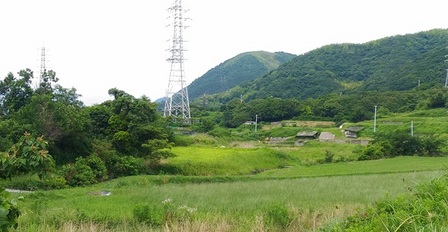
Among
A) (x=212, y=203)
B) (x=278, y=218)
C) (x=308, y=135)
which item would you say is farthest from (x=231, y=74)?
(x=278, y=218)

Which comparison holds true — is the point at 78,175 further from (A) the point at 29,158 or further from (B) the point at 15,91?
(A) the point at 29,158

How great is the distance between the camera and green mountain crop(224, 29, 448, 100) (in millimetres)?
88062

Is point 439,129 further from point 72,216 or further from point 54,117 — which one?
point 72,216

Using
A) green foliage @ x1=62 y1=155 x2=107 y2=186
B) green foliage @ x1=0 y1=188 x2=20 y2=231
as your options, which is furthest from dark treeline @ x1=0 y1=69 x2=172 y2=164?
green foliage @ x1=0 y1=188 x2=20 y2=231

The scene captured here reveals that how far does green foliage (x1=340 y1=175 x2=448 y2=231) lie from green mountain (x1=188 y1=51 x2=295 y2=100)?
15368 centimetres

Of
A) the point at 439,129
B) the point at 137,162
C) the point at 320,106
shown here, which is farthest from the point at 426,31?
the point at 137,162

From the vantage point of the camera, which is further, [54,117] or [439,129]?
[439,129]

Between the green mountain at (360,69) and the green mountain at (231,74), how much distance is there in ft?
135

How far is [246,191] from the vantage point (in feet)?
52.7

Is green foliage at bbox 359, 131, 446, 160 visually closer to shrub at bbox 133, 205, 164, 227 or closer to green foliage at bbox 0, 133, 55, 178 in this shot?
shrub at bbox 133, 205, 164, 227

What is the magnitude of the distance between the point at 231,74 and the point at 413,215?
576 ft

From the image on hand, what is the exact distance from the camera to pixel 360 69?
11675 centimetres

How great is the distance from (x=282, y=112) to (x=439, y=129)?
89.0 feet

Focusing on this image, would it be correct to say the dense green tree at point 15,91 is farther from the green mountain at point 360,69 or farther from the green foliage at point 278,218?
the green mountain at point 360,69
